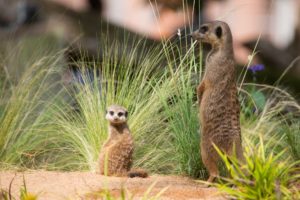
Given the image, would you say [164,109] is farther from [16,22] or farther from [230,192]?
[16,22]

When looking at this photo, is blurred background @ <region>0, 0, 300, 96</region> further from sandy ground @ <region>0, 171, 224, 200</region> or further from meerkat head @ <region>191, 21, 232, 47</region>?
sandy ground @ <region>0, 171, 224, 200</region>

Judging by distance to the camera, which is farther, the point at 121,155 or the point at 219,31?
the point at 121,155

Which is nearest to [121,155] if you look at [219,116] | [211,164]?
[211,164]

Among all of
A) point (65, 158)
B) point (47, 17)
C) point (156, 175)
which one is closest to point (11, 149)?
point (65, 158)

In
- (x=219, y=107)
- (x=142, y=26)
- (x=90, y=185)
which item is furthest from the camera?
(x=142, y=26)

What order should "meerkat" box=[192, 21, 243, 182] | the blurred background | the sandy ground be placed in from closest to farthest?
the sandy ground, "meerkat" box=[192, 21, 243, 182], the blurred background

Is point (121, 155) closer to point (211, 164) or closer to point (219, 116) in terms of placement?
point (211, 164)

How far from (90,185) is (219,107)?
98 centimetres

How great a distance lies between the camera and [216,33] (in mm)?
5773

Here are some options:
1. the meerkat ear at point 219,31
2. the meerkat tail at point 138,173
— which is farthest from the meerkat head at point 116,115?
the meerkat ear at point 219,31

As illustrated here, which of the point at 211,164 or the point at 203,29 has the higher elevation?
the point at 203,29

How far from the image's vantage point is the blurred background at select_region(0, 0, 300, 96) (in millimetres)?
8494

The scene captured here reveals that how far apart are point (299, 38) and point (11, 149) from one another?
11.2 metres

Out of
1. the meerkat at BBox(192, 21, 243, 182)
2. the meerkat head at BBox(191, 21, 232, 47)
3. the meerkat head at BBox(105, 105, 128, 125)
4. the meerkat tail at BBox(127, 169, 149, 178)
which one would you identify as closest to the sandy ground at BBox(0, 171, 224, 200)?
the meerkat tail at BBox(127, 169, 149, 178)
